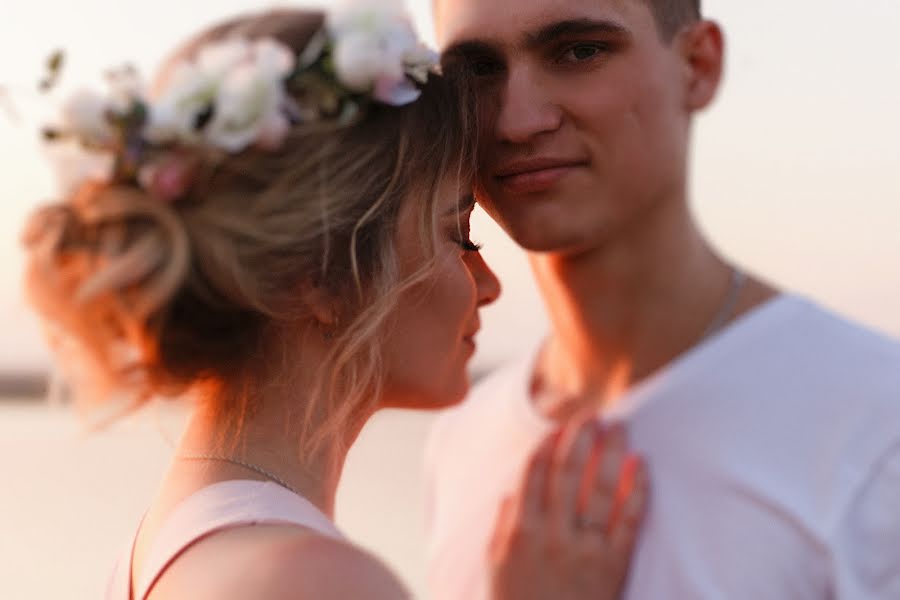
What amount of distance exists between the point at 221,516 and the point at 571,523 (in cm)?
67

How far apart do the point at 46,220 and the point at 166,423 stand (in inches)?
14.3

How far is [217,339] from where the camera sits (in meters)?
1.66

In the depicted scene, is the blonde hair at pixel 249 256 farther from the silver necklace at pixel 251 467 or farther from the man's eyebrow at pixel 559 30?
the man's eyebrow at pixel 559 30

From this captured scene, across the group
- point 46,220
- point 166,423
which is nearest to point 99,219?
point 46,220

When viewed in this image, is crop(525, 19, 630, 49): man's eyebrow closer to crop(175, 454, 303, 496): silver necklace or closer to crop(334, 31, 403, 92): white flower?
crop(334, 31, 403, 92): white flower

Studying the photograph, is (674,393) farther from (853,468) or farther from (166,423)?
(166,423)

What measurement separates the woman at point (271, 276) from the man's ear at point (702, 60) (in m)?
0.63

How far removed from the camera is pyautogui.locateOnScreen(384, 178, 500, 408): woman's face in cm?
188

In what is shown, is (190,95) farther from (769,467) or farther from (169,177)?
(769,467)

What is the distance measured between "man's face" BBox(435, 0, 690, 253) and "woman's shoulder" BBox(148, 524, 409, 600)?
880 millimetres

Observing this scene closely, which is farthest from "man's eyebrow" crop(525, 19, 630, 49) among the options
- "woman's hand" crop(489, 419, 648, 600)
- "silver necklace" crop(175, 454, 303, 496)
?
"silver necklace" crop(175, 454, 303, 496)

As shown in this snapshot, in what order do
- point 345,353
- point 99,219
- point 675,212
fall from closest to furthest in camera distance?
point 99,219 < point 345,353 < point 675,212

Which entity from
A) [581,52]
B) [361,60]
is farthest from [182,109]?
[581,52]

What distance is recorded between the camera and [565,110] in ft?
7.36
